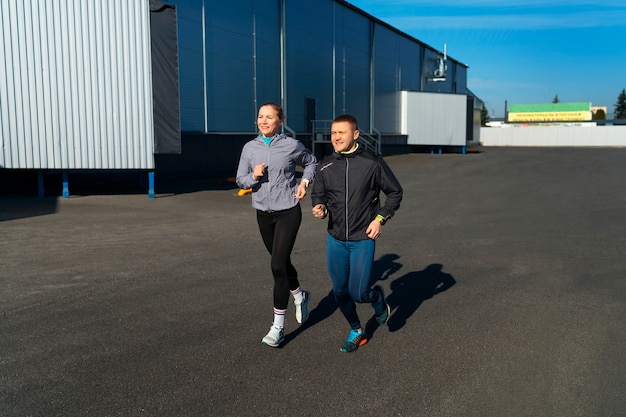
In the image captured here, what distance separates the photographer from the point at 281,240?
4.68 meters

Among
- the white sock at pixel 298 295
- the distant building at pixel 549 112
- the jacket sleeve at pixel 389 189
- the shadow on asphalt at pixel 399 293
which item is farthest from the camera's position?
the distant building at pixel 549 112

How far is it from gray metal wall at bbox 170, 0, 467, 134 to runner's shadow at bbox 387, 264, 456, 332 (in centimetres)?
1452

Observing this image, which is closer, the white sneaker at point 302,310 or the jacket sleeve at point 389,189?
the jacket sleeve at point 389,189

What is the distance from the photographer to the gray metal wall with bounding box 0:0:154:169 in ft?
47.7

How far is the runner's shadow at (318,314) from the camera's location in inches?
196

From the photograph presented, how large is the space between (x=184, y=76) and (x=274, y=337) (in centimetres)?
1669

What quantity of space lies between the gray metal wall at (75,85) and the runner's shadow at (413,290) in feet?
35.0

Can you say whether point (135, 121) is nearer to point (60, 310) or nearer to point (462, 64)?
point (60, 310)

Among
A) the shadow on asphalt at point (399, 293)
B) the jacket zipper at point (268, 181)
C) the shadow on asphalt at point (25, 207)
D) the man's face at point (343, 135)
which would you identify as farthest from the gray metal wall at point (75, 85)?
the man's face at point (343, 135)

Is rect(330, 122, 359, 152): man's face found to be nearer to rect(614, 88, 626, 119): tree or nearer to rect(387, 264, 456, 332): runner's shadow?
rect(387, 264, 456, 332): runner's shadow

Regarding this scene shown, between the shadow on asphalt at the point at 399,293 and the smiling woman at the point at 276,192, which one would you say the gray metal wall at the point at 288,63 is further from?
the smiling woman at the point at 276,192

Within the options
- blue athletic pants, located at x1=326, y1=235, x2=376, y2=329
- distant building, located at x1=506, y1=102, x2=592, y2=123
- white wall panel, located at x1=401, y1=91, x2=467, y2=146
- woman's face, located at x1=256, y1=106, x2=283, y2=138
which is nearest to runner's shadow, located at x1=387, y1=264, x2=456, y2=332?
blue athletic pants, located at x1=326, y1=235, x2=376, y2=329

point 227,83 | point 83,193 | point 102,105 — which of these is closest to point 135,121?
point 102,105

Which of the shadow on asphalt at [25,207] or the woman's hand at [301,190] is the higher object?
the woman's hand at [301,190]
